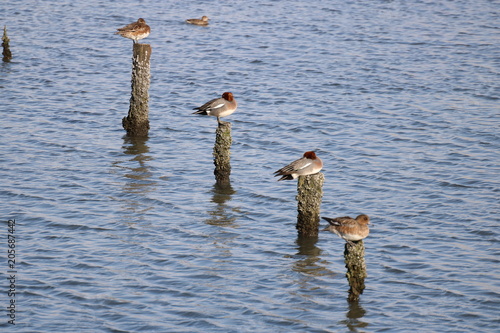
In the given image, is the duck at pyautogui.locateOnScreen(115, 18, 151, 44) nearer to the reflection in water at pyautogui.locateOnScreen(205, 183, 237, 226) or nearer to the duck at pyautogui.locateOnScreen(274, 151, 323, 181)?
the reflection in water at pyautogui.locateOnScreen(205, 183, 237, 226)

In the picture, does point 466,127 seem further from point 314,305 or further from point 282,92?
point 314,305

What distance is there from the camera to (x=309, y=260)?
49.6 ft

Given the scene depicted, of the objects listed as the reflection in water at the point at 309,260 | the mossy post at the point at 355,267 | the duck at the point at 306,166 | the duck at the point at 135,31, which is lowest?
the reflection in water at the point at 309,260

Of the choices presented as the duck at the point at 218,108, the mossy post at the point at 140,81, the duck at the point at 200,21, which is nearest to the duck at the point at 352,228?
the duck at the point at 218,108

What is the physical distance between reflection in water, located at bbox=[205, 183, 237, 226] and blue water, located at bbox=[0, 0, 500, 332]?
5 centimetres

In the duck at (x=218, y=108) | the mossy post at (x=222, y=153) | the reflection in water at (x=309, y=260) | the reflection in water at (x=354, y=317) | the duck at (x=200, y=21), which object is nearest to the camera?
the reflection in water at (x=354, y=317)

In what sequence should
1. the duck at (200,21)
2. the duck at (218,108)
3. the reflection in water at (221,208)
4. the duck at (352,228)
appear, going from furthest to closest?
the duck at (200,21) < the duck at (218,108) < the reflection in water at (221,208) < the duck at (352,228)

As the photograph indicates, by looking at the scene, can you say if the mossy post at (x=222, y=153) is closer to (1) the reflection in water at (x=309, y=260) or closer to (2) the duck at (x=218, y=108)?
(2) the duck at (x=218, y=108)

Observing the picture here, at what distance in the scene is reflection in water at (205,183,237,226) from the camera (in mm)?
16922

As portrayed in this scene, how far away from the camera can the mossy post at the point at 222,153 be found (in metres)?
17.9

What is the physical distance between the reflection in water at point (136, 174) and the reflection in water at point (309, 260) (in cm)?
355

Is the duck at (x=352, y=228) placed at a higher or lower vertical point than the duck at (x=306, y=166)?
lower

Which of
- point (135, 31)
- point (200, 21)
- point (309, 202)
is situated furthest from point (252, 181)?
point (200, 21)

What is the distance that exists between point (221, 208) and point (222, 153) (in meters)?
1.34
